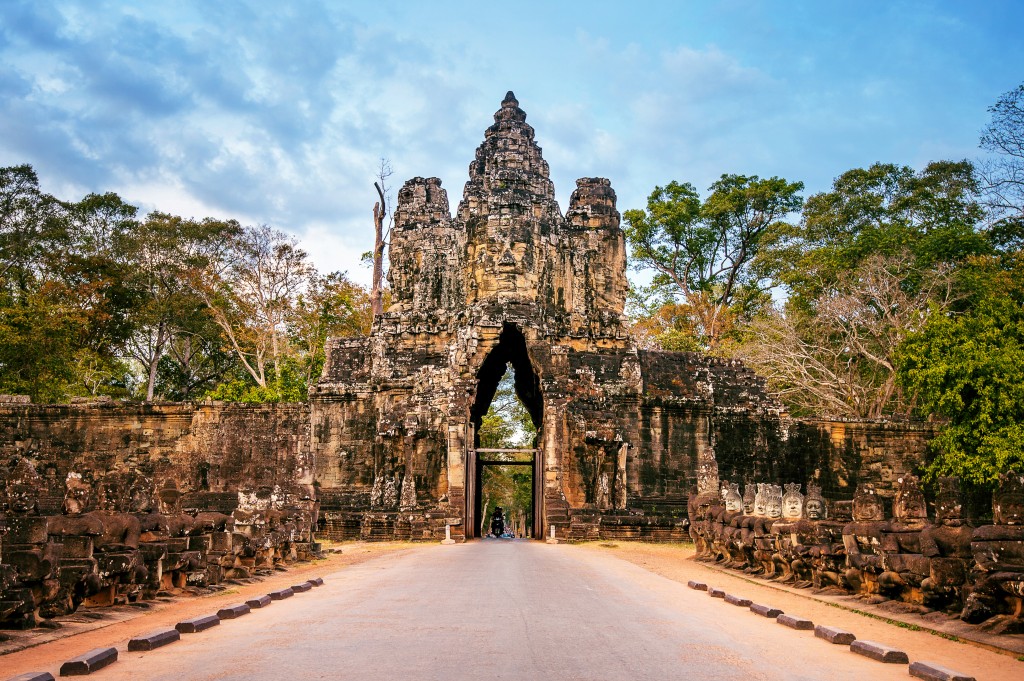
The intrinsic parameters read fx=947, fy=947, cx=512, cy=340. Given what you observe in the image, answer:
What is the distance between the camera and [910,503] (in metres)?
11.3

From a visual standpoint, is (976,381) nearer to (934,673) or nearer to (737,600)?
(737,600)

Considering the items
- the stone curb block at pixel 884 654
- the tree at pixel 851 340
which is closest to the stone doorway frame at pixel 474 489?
the tree at pixel 851 340

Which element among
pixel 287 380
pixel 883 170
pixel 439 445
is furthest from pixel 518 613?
pixel 883 170

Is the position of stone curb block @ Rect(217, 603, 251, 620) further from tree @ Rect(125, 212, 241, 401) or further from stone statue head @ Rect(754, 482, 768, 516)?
tree @ Rect(125, 212, 241, 401)

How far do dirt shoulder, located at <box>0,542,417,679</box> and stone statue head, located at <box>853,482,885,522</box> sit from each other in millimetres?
7468

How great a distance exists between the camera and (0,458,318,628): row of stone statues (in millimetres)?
8367

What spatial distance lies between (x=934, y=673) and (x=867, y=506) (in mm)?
5121

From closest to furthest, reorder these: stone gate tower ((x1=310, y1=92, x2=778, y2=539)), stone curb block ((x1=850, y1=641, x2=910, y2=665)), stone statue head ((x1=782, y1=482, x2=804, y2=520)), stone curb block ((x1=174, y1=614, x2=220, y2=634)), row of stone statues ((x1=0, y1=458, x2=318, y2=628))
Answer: stone curb block ((x1=850, y1=641, x2=910, y2=665)), row of stone statues ((x1=0, y1=458, x2=318, y2=628)), stone curb block ((x1=174, y1=614, x2=220, y2=634)), stone statue head ((x1=782, y1=482, x2=804, y2=520)), stone gate tower ((x1=310, y1=92, x2=778, y2=539))

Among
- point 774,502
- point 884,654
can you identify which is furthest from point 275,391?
point 884,654

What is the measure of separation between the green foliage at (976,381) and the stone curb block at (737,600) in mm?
12848

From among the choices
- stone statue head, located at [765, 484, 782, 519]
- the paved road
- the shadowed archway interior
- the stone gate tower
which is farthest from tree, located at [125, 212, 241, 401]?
the paved road

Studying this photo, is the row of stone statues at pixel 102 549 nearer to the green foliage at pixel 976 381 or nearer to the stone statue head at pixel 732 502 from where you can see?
the stone statue head at pixel 732 502

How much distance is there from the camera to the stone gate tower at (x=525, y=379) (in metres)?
25.6

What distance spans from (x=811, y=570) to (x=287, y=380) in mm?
26427
